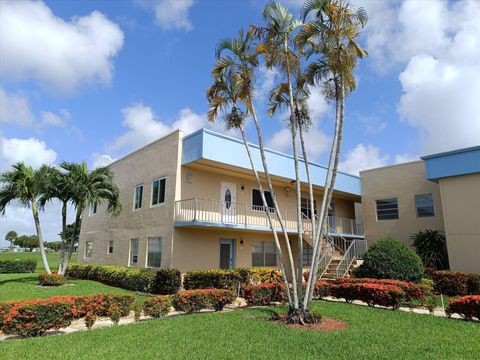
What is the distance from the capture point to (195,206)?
15.7 m

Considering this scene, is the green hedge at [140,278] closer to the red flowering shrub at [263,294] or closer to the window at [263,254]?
the red flowering shrub at [263,294]

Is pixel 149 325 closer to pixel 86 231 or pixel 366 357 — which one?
pixel 366 357

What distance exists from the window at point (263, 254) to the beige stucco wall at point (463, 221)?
899cm

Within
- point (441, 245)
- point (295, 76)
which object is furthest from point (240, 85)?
point (441, 245)

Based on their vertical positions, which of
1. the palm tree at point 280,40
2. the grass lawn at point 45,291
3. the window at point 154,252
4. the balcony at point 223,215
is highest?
the palm tree at point 280,40

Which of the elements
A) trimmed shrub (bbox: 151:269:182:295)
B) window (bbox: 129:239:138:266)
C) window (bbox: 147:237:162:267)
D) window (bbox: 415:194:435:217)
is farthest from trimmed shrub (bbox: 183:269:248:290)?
window (bbox: 415:194:435:217)

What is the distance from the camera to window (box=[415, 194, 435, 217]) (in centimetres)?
2040

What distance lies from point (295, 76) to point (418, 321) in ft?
24.3

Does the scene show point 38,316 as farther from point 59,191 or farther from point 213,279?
point 59,191

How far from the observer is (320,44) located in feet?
31.3

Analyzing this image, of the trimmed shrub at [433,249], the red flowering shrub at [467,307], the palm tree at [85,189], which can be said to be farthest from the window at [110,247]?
the red flowering shrub at [467,307]

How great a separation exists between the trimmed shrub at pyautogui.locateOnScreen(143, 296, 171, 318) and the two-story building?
5.67 metres

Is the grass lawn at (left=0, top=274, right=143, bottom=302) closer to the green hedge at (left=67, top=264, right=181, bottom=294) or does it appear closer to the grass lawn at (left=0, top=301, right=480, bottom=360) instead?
the green hedge at (left=67, top=264, right=181, bottom=294)

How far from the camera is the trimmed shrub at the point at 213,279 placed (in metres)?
14.4
